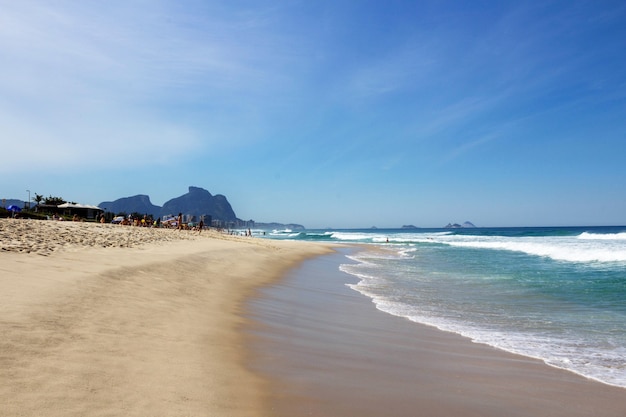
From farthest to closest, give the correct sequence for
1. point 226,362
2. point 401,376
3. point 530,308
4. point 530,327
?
point 530,308 → point 530,327 → point 401,376 → point 226,362

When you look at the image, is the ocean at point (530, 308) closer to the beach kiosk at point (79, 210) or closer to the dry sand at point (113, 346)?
the dry sand at point (113, 346)

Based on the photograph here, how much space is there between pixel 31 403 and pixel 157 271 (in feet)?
27.2

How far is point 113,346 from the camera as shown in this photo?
15.4 ft

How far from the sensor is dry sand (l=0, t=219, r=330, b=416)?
11.0 feet

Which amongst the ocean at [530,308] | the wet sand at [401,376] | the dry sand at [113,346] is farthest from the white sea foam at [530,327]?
the dry sand at [113,346]

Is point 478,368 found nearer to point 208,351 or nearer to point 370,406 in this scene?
point 370,406

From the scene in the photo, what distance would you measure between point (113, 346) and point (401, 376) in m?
3.64

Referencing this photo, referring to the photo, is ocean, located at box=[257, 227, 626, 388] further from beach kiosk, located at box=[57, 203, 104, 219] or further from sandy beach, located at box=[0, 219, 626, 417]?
beach kiosk, located at box=[57, 203, 104, 219]

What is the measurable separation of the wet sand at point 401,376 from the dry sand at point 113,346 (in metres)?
0.46

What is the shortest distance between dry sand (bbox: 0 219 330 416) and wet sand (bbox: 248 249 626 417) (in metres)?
0.46

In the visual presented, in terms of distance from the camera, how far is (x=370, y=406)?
13.4ft

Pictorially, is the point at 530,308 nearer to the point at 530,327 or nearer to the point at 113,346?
the point at 530,327

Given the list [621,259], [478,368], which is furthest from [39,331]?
[621,259]

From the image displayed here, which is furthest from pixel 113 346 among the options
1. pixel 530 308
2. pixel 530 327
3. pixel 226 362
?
pixel 530 308
